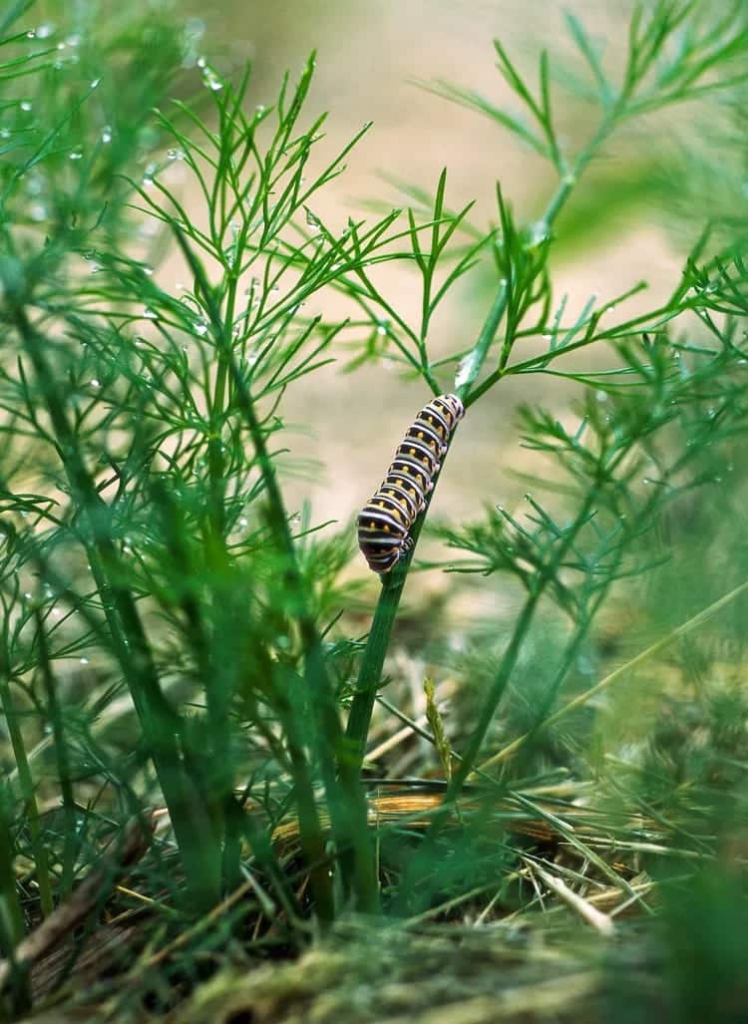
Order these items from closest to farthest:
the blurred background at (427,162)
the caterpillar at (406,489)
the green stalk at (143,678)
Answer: the green stalk at (143,678) < the caterpillar at (406,489) < the blurred background at (427,162)

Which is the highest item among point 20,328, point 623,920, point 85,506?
point 20,328

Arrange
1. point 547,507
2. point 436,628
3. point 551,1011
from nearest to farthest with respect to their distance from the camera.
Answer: point 551,1011
point 436,628
point 547,507

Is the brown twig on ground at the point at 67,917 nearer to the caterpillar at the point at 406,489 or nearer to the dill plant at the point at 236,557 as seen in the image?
the dill plant at the point at 236,557

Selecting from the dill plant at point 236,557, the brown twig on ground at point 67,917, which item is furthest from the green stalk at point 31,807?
the brown twig on ground at point 67,917

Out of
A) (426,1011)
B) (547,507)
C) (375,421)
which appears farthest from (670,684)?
(375,421)

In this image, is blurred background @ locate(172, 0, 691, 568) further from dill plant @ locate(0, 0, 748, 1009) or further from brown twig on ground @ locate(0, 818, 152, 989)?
brown twig on ground @ locate(0, 818, 152, 989)

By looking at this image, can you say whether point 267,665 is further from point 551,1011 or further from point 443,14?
point 443,14

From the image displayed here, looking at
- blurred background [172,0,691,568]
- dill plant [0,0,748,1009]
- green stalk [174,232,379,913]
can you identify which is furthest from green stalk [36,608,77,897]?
blurred background [172,0,691,568]
